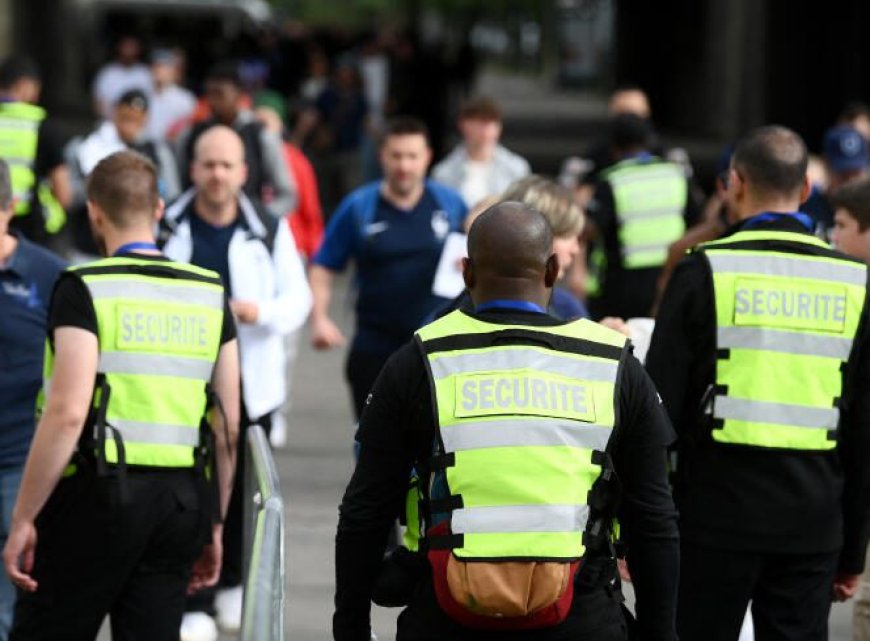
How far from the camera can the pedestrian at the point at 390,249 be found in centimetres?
935

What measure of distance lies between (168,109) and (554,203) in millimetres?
10913

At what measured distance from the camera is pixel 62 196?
11.7 m

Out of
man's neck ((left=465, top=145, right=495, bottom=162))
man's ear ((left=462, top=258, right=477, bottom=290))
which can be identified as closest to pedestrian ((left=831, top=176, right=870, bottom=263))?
man's ear ((left=462, top=258, right=477, bottom=290))

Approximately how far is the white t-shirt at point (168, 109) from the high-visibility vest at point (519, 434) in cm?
1280

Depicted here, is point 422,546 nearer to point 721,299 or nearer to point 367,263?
point 721,299

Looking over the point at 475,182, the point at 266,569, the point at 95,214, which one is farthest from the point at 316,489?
the point at 266,569

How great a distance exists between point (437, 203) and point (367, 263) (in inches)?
16.7

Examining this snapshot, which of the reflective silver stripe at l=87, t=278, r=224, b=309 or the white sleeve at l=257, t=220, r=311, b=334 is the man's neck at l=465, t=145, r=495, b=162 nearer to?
the white sleeve at l=257, t=220, r=311, b=334

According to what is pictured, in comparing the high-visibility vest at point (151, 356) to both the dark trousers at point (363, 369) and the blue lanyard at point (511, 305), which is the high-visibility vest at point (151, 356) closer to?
the blue lanyard at point (511, 305)

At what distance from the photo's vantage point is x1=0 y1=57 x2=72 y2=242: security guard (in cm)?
1121

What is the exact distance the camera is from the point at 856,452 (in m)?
5.82

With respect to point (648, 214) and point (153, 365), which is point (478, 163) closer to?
point (648, 214)

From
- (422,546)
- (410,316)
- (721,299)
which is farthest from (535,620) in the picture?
(410,316)

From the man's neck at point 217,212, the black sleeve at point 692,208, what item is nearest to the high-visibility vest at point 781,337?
the man's neck at point 217,212
